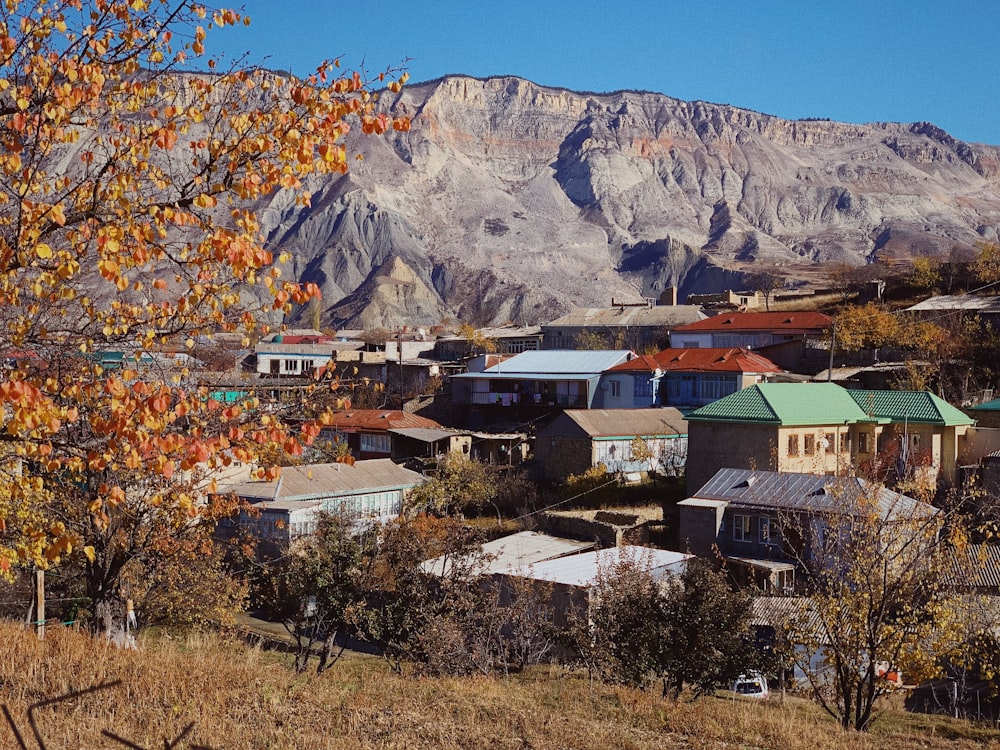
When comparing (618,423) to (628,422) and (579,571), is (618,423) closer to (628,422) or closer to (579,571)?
(628,422)

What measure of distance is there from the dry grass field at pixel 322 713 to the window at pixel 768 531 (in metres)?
14.9

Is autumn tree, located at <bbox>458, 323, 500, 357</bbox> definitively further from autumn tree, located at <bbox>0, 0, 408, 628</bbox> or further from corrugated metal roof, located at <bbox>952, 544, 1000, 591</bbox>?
autumn tree, located at <bbox>0, 0, 408, 628</bbox>

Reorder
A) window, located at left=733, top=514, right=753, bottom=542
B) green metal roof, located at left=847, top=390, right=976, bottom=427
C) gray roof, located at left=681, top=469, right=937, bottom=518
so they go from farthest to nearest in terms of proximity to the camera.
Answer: green metal roof, located at left=847, top=390, right=976, bottom=427
window, located at left=733, top=514, right=753, bottom=542
gray roof, located at left=681, top=469, right=937, bottom=518

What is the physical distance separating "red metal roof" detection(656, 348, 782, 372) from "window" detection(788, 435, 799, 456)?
39.3 feet

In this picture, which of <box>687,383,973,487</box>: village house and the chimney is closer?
<box>687,383,973,487</box>: village house

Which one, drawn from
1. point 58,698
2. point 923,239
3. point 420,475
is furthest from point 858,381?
point 923,239

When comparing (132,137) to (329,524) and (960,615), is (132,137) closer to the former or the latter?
(329,524)

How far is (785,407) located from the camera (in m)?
32.3

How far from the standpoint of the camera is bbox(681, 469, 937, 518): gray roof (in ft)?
81.7

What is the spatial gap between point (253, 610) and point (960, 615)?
17.8 m

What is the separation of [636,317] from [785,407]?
38.1 metres

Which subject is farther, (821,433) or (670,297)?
(670,297)

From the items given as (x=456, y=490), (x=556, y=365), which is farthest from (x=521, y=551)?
(x=556, y=365)

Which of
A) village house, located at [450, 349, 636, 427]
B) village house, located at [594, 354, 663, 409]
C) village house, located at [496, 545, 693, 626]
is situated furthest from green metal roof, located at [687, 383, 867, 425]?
village house, located at [450, 349, 636, 427]
